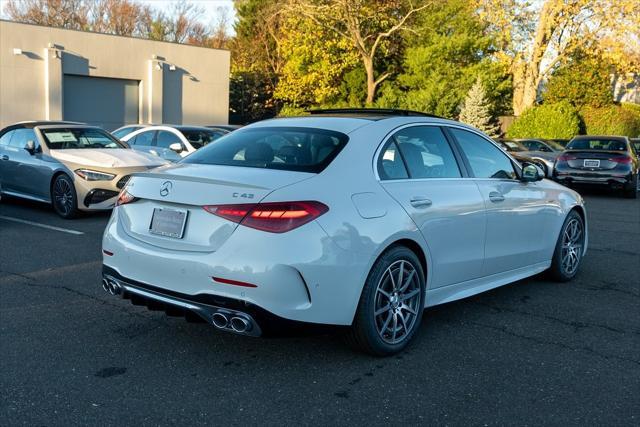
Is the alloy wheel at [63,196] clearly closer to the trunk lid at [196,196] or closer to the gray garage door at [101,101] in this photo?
the trunk lid at [196,196]

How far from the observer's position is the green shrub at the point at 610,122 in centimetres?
3644

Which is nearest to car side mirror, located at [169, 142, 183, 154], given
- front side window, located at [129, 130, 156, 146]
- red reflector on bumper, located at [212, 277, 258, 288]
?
front side window, located at [129, 130, 156, 146]

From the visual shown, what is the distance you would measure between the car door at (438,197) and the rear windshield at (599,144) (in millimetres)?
12451

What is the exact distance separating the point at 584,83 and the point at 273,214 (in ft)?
131

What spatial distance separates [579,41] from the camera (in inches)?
1244

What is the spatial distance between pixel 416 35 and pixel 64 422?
40.9 meters

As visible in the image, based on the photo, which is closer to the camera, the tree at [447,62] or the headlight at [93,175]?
the headlight at [93,175]

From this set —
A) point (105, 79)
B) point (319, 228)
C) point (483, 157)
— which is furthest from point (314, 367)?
point (105, 79)

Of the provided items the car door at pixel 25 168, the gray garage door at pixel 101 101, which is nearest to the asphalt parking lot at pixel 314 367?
the car door at pixel 25 168

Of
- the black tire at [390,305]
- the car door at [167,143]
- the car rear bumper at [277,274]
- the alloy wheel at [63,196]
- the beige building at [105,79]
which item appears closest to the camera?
the car rear bumper at [277,274]

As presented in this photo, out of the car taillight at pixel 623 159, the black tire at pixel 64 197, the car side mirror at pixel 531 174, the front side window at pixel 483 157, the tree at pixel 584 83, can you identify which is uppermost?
the tree at pixel 584 83

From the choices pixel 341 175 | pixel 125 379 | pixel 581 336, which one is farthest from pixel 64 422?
pixel 581 336

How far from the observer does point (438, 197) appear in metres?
4.66

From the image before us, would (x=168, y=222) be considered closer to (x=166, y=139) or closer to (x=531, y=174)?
(x=531, y=174)
